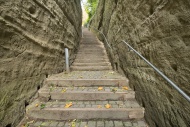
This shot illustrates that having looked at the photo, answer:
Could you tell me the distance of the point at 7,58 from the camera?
210cm

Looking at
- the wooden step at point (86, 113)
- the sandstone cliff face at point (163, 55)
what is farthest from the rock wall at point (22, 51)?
the sandstone cliff face at point (163, 55)

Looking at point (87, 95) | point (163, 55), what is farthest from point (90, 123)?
point (163, 55)

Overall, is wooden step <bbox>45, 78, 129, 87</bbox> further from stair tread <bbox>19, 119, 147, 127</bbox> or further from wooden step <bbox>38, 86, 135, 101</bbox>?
stair tread <bbox>19, 119, 147, 127</bbox>

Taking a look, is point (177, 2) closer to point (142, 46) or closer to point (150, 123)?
point (142, 46)

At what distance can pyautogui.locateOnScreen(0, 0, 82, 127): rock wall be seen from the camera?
204cm

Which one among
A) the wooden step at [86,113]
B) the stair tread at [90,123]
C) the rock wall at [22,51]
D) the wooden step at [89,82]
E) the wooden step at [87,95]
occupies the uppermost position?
the rock wall at [22,51]

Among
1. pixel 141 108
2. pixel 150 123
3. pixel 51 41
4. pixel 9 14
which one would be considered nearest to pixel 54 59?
pixel 51 41

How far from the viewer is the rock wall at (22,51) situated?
204cm

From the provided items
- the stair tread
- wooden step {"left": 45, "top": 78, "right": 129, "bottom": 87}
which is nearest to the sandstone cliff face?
the stair tread

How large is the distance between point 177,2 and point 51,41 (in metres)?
3.22

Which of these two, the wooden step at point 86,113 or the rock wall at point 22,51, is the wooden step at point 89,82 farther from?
the wooden step at point 86,113

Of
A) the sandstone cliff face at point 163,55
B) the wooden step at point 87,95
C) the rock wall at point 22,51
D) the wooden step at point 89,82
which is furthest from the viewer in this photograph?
the wooden step at point 89,82

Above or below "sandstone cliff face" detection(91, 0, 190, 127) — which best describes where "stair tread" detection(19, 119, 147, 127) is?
below

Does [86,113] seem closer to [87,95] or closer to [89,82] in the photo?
[87,95]
